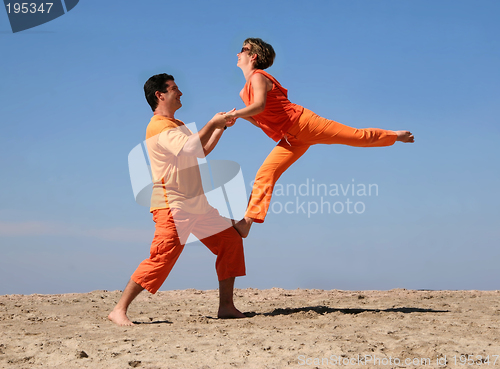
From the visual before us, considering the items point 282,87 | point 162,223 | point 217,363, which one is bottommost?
A: point 217,363

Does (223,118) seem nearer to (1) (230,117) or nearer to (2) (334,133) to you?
(1) (230,117)

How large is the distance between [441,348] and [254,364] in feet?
5.15

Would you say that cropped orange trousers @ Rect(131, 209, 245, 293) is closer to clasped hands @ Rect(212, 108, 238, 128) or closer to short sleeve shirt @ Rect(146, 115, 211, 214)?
short sleeve shirt @ Rect(146, 115, 211, 214)

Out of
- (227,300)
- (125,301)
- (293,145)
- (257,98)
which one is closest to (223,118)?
(257,98)

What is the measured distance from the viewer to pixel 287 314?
17.1 ft

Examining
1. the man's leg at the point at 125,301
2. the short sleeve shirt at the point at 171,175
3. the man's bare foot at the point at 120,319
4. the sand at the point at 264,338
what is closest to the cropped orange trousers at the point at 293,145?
the short sleeve shirt at the point at 171,175

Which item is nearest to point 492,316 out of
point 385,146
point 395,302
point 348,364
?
point 395,302

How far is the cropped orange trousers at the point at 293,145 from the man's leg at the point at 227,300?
0.75m

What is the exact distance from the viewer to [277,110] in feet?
15.6

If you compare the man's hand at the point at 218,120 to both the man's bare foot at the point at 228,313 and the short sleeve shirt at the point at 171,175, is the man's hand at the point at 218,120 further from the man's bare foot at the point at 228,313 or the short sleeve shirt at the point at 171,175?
the man's bare foot at the point at 228,313

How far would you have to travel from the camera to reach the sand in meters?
3.54

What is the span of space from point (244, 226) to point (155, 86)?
1.74 m

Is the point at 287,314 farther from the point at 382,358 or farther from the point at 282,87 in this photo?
the point at 282,87

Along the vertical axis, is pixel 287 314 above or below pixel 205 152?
below
